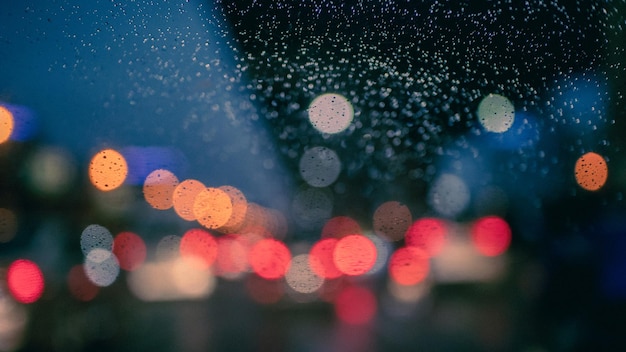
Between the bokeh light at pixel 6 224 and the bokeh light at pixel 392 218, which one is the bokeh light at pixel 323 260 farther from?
the bokeh light at pixel 6 224

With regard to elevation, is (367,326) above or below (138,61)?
below

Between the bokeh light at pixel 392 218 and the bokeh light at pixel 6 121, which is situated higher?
the bokeh light at pixel 6 121

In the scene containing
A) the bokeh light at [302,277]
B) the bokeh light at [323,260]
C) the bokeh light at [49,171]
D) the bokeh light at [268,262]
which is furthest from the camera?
the bokeh light at [268,262]

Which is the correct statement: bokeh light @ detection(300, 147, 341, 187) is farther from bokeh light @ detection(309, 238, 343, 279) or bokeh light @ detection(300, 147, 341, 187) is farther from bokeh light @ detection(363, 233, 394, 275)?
bokeh light @ detection(309, 238, 343, 279)

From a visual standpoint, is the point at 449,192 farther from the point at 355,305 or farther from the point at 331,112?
the point at 355,305

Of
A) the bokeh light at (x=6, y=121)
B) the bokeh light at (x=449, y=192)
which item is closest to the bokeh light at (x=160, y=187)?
the bokeh light at (x=6, y=121)

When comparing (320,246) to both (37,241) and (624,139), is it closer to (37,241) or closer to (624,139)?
(37,241)

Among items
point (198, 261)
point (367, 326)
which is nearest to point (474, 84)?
point (367, 326)
